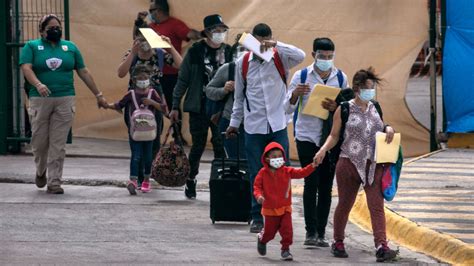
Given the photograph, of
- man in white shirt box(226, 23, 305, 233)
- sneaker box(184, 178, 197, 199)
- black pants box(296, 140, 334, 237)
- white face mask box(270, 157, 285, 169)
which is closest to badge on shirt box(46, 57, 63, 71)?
sneaker box(184, 178, 197, 199)

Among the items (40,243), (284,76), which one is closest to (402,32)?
(284,76)

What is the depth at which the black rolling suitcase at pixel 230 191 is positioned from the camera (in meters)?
13.3

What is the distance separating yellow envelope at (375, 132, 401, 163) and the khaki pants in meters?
4.48

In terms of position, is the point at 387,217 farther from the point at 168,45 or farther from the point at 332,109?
the point at 168,45

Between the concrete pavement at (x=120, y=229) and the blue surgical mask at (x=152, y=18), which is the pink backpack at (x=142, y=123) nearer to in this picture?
the concrete pavement at (x=120, y=229)

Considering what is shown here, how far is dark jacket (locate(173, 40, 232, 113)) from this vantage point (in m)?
14.5

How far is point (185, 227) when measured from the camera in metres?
13.1

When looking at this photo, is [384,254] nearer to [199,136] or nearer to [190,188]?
[199,136]

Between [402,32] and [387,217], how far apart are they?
461 cm

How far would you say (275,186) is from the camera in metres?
→ 11.5

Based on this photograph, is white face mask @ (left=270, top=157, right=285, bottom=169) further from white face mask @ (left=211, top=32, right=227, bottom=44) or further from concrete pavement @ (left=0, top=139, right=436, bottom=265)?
white face mask @ (left=211, top=32, right=227, bottom=44)

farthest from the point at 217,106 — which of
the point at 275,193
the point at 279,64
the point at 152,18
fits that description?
the point at 152,18

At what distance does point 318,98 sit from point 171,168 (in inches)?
125

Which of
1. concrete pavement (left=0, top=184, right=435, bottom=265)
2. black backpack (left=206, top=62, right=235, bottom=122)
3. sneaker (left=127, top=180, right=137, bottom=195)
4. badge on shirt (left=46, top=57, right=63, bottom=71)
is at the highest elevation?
badge on shirt (left=46, top=57, right=63, bottom=71)
